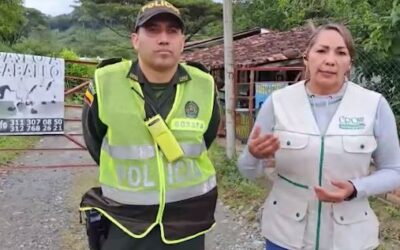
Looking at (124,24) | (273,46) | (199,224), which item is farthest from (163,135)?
(124,24)

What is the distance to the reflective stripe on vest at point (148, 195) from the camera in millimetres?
2055

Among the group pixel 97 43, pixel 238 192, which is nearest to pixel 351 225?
pixel 238 192

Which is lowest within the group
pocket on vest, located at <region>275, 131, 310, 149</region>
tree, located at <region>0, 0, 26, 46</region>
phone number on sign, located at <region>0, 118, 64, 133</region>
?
phone number on sign, located at <region>0, 118, 64, 133</region>

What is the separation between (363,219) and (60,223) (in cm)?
402

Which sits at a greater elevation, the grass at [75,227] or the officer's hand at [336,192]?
the officer's hand at [336,192]

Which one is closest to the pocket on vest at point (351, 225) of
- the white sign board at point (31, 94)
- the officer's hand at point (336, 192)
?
the officer's hand at point (336, 192)

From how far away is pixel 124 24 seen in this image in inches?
1340

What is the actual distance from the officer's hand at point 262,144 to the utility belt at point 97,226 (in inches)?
24.9

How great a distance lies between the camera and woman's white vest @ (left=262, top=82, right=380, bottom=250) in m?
1.99

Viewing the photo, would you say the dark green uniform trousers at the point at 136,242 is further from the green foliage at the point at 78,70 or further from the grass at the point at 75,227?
the green foliage at the point at 78,70

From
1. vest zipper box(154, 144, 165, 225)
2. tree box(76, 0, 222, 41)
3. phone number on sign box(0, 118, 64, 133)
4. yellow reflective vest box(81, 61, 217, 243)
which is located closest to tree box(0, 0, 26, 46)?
tree box(76, 0, 222, 41)

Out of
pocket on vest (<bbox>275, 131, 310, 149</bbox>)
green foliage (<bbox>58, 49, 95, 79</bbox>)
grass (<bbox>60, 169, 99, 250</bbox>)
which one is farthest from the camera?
green foliage (<bbox>58, 49, 95, 79</bbox>)

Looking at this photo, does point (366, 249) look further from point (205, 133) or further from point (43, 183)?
point (43, 183)

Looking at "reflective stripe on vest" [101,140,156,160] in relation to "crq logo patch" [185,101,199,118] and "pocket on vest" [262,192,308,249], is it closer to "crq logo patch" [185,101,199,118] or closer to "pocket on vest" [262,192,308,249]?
"crq logo patch" [185,101,199,118]
